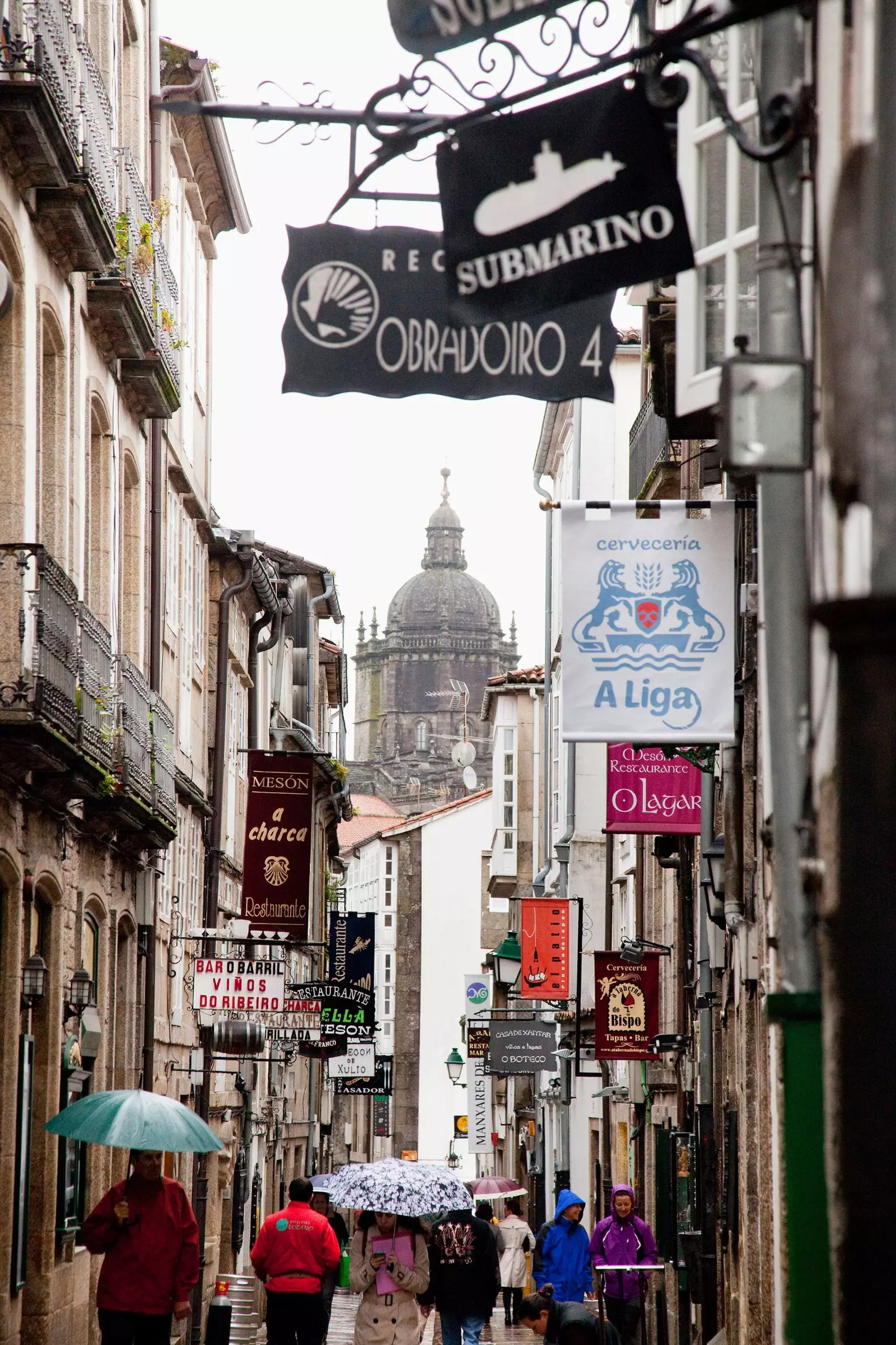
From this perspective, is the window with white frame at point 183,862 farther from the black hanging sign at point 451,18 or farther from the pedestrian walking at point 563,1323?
the black hanging sign at point 451,18

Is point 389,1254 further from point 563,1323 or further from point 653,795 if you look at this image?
point 653,795

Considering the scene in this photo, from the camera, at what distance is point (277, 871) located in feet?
79.9

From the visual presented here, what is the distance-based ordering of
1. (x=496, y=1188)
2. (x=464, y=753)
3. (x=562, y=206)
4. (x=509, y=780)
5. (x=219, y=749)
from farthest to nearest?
(x=464, y=753) → (x=509, y=780) → (x=219, y=749) → (x=496, y=1188) → (x=562, y=206)

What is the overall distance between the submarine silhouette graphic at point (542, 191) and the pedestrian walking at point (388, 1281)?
8490 mm

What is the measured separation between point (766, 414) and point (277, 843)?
61.6 ft

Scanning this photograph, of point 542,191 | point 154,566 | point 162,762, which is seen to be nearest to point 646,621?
point 542,191

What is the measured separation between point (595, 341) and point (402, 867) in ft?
295

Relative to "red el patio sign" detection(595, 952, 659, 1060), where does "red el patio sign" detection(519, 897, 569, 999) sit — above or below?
above

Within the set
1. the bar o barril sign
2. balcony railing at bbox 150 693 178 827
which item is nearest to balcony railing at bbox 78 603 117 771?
balcony railing at bbox 150 693 178 827

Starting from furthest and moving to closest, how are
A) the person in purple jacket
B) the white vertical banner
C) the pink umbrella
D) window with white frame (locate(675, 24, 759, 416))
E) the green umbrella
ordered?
the white vertical banner
the pink umbrella
the person in purple jacket
the green umbrella
window with white frame (locate(675, 24, 759, 416))

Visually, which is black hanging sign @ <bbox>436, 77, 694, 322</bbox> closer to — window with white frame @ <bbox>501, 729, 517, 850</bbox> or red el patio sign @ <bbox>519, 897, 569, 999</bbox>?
red el patio sign @ <bbox>519, 897, 569, 999</bbox>

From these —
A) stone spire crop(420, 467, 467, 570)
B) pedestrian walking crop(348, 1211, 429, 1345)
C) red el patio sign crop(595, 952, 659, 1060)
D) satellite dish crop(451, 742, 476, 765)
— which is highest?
stone spire crop(420, 467, 467, 570)

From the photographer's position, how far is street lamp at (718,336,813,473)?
5.78 m

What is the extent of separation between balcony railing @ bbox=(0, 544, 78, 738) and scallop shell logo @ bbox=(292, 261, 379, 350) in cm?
437
